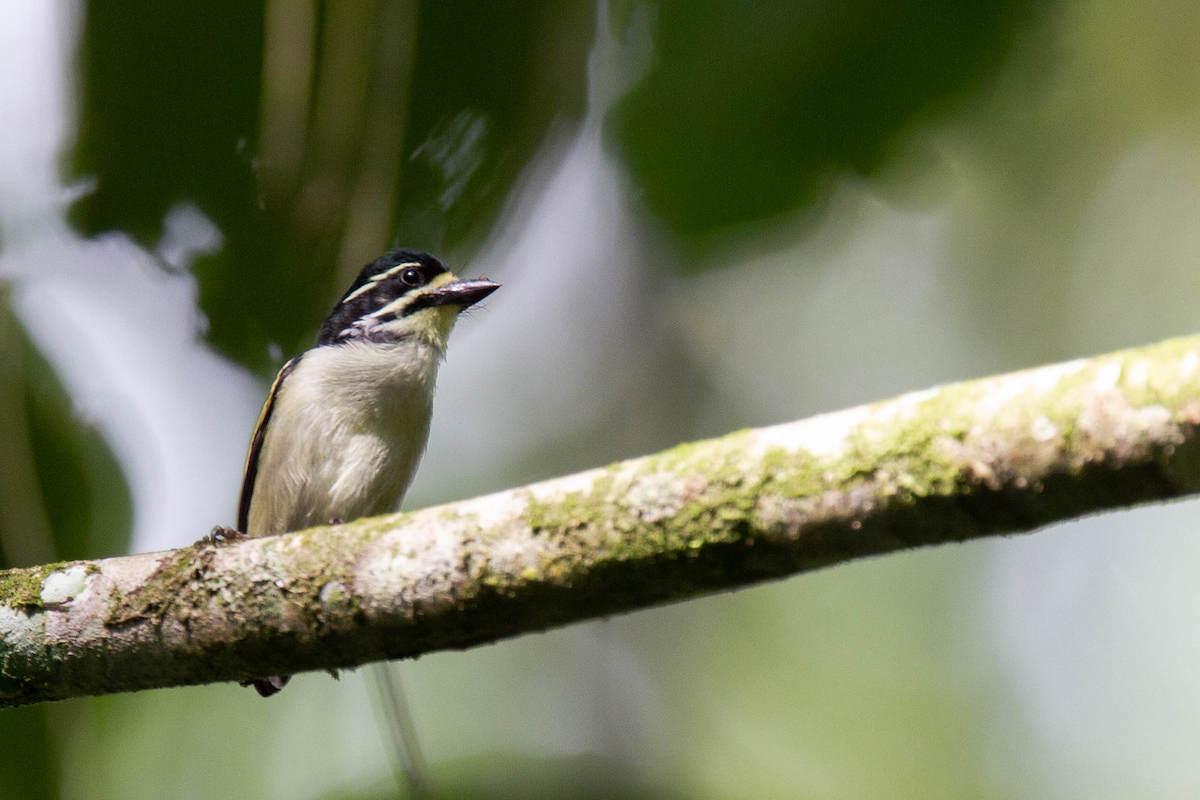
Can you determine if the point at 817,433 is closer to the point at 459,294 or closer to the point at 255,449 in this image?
the point at 459,294

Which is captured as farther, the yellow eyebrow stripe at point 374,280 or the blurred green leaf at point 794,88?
the yellow eyebrow stripe at point 374,280

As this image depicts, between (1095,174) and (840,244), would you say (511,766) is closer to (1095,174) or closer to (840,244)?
(840,244)

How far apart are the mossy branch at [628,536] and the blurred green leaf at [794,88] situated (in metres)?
1.77

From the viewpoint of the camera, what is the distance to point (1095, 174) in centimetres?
502

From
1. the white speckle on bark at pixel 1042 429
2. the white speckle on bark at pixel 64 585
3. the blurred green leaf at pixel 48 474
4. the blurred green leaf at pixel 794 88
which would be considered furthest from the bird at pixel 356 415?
the white speckle on bark at pixel 1042 429

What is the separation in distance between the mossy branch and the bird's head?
6.40ft

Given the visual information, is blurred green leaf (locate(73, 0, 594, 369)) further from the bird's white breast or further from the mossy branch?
the mossy branch

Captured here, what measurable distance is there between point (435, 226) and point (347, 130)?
1.81 ft

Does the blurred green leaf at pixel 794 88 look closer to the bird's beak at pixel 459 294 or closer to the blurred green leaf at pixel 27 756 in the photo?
the bird's beak at pixel 459 294

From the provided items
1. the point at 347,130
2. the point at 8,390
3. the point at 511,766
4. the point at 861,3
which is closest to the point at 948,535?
the point at 511,766

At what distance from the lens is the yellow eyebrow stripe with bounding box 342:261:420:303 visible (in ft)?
15.6

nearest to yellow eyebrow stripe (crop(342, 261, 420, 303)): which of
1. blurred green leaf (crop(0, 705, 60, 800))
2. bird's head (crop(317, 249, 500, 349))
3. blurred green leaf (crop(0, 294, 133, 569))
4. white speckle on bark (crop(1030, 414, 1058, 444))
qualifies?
bird's head (crop(317, 249, 500, 349))

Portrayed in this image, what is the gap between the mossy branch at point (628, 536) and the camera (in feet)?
5.72

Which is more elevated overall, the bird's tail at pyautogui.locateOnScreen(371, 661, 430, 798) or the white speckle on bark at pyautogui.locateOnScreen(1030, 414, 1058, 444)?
the white speckle on bark at pyautogui.locateOnScreen(1030, 414, 1058, 444)
